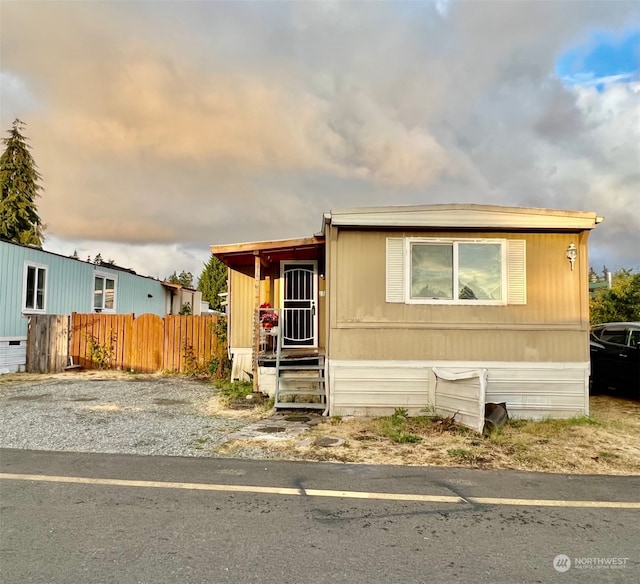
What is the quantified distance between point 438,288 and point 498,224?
1.47 metres

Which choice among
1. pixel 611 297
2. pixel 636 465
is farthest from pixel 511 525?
pixel 611 297

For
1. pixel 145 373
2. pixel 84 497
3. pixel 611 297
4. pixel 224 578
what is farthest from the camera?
pixel 611 297

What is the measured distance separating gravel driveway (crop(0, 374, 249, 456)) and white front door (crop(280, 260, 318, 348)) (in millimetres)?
2322

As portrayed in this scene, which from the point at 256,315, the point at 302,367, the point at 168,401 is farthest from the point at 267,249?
the point at 168,401

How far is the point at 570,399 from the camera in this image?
802cm

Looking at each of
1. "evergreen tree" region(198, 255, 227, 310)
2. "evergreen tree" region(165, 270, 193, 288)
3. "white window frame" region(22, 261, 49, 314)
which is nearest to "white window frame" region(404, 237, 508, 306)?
"white window frame" region(22, 261, 49, 314)

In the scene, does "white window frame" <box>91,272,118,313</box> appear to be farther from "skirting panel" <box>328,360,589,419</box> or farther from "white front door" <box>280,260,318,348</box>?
"skirting panel" <box>328,360,589,419</box>

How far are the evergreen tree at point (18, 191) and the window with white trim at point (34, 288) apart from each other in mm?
16858

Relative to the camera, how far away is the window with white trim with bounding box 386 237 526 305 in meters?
8.17

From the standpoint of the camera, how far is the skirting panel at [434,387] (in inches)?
316

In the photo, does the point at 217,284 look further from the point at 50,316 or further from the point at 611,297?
the point at 611,297

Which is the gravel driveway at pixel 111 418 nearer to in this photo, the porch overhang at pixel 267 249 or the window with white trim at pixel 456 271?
the porch overhang at pixel 267 249

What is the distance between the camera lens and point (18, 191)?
28.5m

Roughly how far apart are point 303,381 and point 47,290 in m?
10.3
